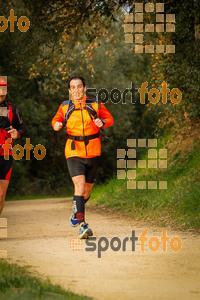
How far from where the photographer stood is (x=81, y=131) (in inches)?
352

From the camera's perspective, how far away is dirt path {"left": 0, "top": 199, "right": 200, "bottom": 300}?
18.2 ft

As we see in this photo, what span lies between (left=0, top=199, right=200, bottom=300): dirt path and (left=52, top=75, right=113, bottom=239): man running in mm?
609

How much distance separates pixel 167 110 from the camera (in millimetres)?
14734

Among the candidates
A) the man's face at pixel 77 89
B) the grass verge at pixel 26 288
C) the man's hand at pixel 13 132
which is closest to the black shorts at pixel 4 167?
the man's hand at pixel 13 132

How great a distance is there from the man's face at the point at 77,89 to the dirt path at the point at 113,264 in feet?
6.98

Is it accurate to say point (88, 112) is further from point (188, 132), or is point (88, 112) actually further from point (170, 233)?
point (188, 132)

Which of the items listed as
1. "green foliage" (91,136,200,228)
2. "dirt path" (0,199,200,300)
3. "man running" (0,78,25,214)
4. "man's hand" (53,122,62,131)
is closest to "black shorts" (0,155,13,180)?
"man running" (0,78,25,214)

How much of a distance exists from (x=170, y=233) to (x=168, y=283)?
4002mm

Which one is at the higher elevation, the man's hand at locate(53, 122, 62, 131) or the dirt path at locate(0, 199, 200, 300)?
the man's hand at locate(53, 122, 62, 131)

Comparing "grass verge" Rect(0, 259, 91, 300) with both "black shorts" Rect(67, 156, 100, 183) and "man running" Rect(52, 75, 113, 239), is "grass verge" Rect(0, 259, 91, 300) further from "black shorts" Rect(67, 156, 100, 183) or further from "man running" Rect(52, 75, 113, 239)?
"black shorts" Rect(67, 156, 100, 183)

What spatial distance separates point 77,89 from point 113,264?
3113mm

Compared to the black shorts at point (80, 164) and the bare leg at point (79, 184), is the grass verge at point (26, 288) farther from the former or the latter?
the black shorts at point (80, 164)

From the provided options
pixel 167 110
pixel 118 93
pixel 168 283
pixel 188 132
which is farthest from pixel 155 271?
pixel 118 93

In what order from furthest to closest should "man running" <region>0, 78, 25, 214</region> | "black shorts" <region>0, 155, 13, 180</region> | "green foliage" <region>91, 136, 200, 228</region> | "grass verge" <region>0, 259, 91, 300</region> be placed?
"green foliage" <region>91, 136, 200, 228</region>
"black shorts" <region>0, 155, 13, 180</region>
"man running" <region>0, 78, 25, 214</region>
"grass verge" <region>0, 259, 91, 300</region>
